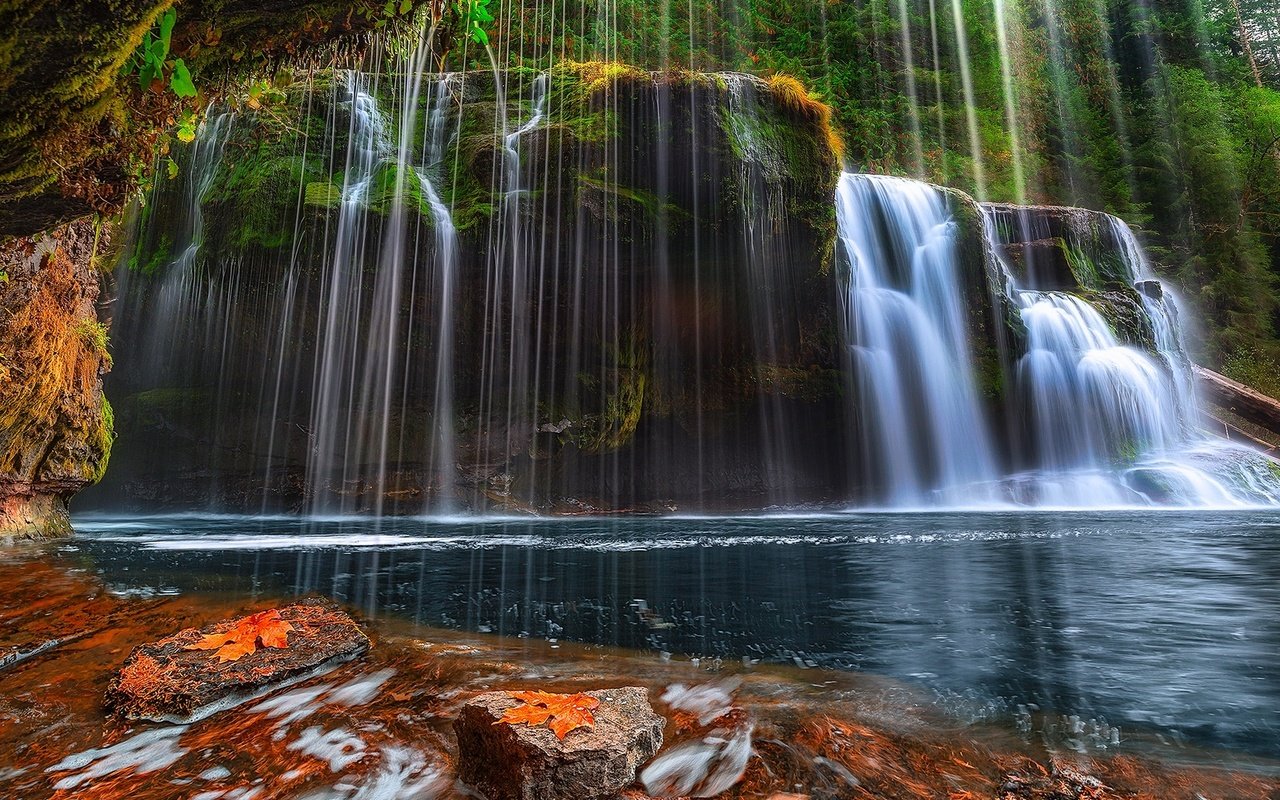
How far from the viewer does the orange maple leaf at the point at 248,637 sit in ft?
9.38

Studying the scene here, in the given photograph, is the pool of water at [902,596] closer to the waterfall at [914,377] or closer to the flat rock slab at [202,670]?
the flat rock slab at [202,670]

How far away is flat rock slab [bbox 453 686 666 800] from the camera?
182 centimetres

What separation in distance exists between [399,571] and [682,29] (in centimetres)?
2425

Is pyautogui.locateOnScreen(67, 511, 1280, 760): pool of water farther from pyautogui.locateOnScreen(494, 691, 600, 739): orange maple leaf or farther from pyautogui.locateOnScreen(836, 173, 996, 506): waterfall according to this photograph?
pyautogui.locateOnScreen(836, 173, 996, 506): waterfall

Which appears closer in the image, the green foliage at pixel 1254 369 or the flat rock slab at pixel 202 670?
the flat rock slab at pixel 202 670

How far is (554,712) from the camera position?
6.86 ft

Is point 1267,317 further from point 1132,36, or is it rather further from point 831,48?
point 831,48

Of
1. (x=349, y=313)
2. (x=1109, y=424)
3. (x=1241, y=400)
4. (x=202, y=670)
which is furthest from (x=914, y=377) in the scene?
(x=202, y=670)

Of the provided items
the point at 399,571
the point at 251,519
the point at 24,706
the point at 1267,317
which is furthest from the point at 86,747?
the point at 1267,317

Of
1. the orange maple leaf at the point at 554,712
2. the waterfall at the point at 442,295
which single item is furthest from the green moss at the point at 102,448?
the orange maple leaf at the point at 554,712

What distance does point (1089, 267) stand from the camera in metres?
19.5

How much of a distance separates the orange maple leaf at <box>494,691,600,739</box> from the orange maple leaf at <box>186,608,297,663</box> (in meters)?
1.59

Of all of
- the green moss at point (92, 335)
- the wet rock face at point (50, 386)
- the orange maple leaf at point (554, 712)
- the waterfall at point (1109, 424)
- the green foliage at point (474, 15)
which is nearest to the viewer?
the orange maple leaf at point (554, 712)

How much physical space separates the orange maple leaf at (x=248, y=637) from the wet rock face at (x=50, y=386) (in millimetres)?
5659
